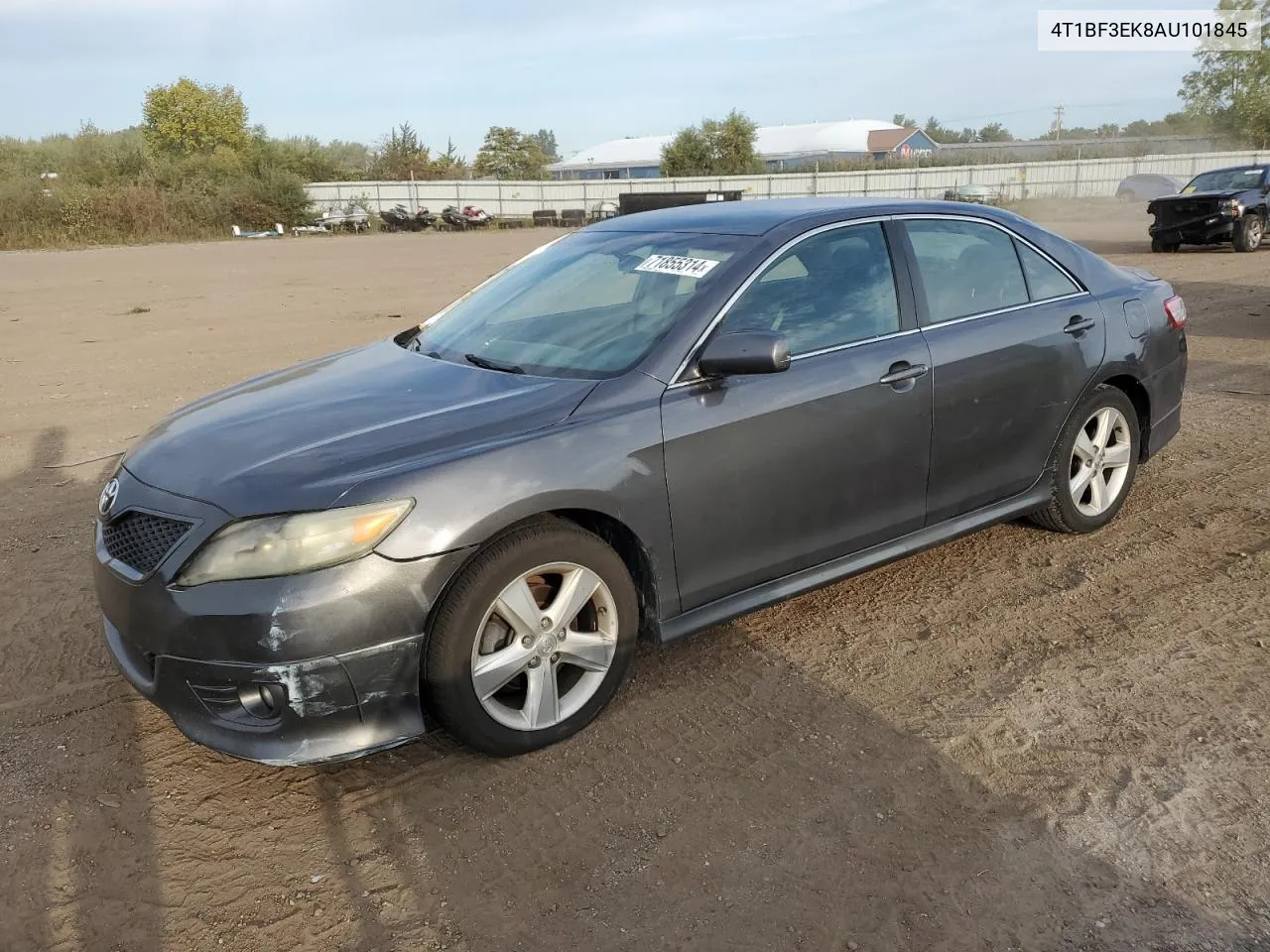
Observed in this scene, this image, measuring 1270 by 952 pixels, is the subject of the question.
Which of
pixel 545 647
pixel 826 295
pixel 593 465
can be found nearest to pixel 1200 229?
pixel 826 295

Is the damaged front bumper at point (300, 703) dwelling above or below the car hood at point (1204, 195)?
below

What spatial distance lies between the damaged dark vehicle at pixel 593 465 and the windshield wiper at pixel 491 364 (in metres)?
0.01

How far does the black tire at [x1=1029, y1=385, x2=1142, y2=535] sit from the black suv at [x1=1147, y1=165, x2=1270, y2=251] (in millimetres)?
17190

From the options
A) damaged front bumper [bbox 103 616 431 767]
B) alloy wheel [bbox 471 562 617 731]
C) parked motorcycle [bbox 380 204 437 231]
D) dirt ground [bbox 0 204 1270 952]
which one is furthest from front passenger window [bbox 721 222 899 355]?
parked motorcycle [bbox 380 204 437 231]

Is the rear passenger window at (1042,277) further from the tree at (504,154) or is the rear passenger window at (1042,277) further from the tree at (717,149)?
the tree at (504,154)

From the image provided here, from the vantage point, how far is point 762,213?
4.14 metres

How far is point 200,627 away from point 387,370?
136cm

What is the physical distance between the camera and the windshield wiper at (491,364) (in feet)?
12.1

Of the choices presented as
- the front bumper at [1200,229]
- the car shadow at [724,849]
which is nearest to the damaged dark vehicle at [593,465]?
the car shadow at [724,849]

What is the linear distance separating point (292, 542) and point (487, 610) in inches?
23.3

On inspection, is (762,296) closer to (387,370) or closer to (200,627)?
(387,370)

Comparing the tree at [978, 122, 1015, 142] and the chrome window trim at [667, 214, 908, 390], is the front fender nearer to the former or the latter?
the chrome window trim at [667, 214, 908, 390]

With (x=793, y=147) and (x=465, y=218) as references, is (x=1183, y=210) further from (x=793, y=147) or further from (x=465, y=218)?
(x=793, y=147)

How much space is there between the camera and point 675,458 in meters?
3.38
